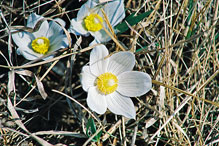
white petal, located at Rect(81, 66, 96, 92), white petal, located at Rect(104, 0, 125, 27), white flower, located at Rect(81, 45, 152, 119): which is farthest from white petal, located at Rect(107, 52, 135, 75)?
white petal, located at Rect(104, 0, 125, 27)

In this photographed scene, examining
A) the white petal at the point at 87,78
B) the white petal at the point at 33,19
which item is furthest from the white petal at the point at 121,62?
the white petal at the point at 33,19

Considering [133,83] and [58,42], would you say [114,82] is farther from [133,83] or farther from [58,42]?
[58,42]

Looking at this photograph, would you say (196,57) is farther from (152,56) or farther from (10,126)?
(10,126)

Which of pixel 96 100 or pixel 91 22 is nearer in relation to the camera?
pixel 96 100

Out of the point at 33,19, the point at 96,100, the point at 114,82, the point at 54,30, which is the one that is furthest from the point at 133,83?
the point at 33,19

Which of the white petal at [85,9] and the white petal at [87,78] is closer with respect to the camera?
the white petal at [87,78]

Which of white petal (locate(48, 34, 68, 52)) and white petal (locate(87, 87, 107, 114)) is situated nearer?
white petal (locate(87, 87, 107, 114))

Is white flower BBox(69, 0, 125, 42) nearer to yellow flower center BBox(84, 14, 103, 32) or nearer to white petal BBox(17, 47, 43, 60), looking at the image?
yellow flower center BBox(84, 14, 103, 32)

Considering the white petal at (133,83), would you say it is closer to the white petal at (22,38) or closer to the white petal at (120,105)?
the white petal at (120,105)
